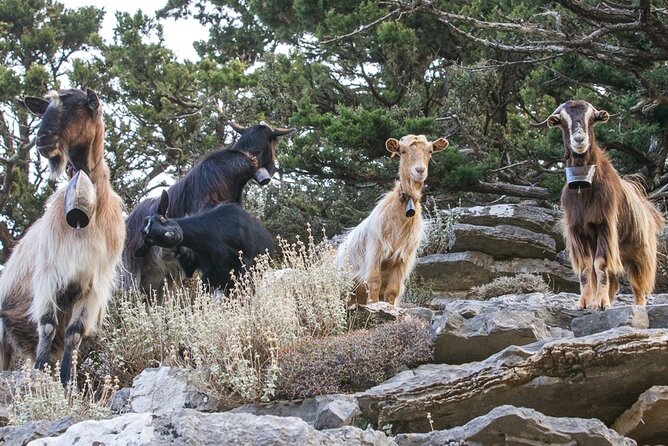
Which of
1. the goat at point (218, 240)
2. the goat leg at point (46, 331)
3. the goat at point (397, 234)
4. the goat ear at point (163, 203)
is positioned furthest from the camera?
the goat at point (397, 234)

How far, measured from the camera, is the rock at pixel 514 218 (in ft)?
43.2

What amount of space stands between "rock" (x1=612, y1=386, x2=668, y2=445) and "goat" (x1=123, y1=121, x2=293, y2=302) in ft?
16.5

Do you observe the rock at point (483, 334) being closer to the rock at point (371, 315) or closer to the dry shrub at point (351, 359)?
the dry shrub at point (351, 359)

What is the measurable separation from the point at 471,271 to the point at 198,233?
4.31 meters

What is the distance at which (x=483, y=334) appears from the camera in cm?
752

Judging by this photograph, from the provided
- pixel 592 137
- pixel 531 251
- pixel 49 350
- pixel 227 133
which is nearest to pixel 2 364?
pixel 49 350

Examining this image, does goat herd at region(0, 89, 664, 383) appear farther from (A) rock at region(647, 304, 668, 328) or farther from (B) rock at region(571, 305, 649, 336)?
(B) rock at region(571, 305, 649, 336)

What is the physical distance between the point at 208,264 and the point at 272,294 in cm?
163

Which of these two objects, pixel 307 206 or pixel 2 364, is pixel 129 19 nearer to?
pixel 307 206

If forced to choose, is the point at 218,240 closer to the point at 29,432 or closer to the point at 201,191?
the point at 201,191

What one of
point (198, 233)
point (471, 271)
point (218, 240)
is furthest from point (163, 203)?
point (471, 271)

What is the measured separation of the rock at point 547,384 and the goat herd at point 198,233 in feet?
8.07

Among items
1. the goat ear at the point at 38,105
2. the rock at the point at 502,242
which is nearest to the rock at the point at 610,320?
the goat ear at the point at 38,105

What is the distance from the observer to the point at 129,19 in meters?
19.1
